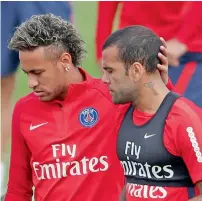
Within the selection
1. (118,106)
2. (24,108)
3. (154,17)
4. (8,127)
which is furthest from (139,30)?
(8,127)

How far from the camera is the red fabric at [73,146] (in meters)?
4.04

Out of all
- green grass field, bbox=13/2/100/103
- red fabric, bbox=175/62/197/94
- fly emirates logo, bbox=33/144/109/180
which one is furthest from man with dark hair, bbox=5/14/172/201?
green grass field, bbox=13/2/100/103

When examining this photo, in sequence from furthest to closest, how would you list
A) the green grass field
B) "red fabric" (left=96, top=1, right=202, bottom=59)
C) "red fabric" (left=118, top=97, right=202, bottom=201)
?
the green grass field, "red fabric" (left=96, top=1, right=202, bottom=59), "red fabric" (left=118, top=97, right=202, bottom=201)

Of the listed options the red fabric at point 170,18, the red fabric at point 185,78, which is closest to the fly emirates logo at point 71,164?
the red fabric at point 185,78

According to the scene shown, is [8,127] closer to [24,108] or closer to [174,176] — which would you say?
[24,108]

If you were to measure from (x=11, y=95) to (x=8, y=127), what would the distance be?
28cm

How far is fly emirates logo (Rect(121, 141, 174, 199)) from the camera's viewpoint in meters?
3.60

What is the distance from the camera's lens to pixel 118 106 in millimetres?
4004

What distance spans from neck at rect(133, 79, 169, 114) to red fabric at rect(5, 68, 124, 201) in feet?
1.15

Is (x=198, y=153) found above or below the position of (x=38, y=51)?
below

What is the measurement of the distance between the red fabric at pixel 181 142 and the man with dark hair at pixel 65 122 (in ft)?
1.46

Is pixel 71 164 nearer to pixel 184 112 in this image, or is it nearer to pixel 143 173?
pixel 143 173

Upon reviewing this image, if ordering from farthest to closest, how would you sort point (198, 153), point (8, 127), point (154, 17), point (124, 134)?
point (8, 127) → point (154, 17) → point (124, 134) → point (198, 153)

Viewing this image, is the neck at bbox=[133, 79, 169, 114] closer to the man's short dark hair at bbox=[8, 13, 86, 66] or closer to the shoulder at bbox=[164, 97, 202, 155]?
the shoulder at bbox=[164, 97, 202, 155]
